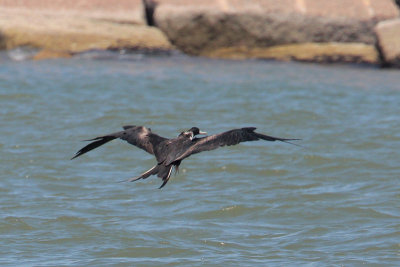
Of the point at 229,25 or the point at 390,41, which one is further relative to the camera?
the point at 229,25

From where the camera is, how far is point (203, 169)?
10.5m

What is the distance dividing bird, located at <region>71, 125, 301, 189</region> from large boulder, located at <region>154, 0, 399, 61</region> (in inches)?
425

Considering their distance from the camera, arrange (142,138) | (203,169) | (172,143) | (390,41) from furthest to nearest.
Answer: (390,41) < (203,169) < (142,138) < (172,143)

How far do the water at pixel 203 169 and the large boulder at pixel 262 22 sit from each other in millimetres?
853

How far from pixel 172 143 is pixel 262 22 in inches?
444

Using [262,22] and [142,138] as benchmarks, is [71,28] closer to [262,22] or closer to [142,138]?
[262,22]

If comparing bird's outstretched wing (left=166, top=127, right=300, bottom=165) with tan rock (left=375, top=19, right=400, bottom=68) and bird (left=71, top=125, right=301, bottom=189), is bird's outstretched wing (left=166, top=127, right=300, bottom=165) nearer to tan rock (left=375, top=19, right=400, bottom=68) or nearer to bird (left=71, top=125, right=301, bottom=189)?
bird (left=71, top=125, right=301, bottom=189)

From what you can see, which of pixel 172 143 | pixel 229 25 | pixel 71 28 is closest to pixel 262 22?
pixel 229 25

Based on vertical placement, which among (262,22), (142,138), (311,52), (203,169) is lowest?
(311,52)

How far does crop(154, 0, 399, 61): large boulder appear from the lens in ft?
57.9

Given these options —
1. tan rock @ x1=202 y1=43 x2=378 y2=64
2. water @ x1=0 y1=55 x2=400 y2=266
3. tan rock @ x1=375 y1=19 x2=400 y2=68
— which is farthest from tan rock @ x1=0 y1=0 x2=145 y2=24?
tan rock @ x1=375 y1=19 x2=400 y2=68

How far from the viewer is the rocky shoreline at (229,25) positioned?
1730cm

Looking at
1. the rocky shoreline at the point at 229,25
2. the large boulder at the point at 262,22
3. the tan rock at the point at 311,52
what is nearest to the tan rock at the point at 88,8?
the rocky shoreline at the point at 229,25

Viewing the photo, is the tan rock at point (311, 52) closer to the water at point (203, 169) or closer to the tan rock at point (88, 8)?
the water at point (203, 169)
